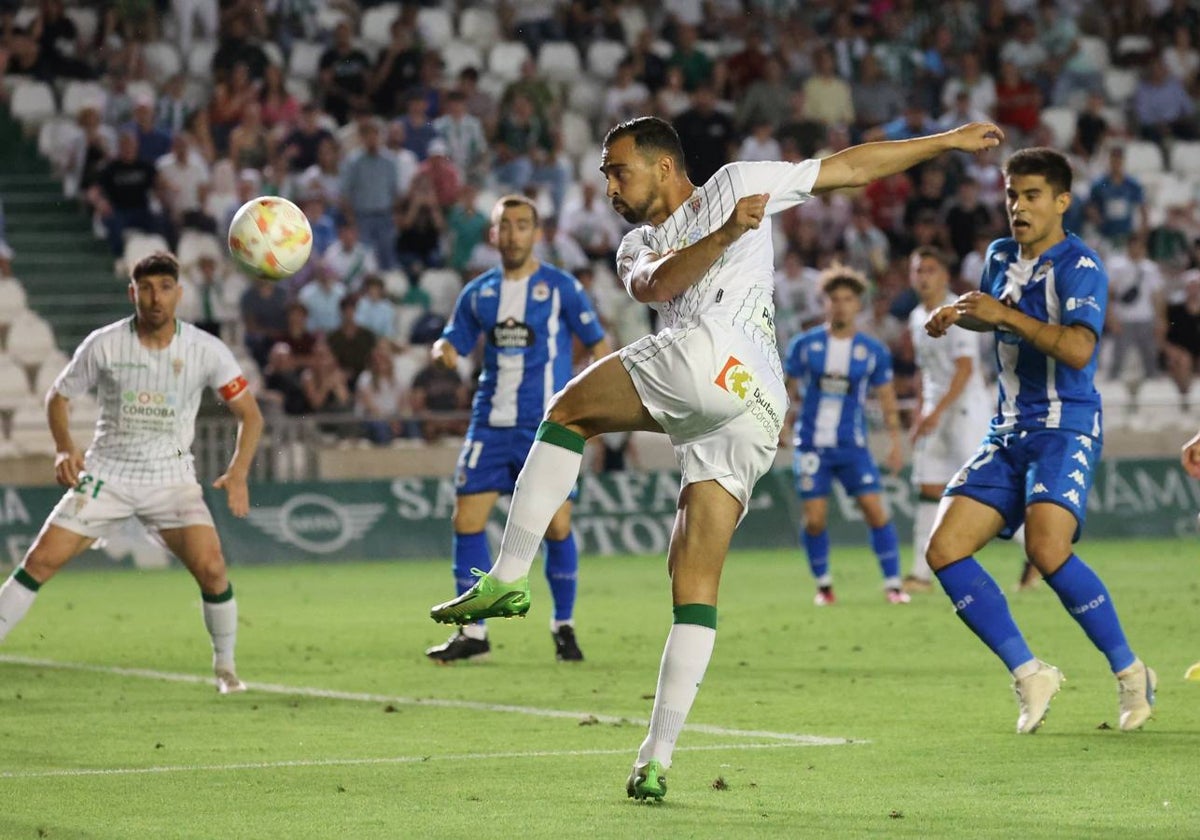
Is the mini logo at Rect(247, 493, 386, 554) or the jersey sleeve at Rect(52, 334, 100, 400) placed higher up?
the jersey sleeve at Rect(52, 334, 100, 400)

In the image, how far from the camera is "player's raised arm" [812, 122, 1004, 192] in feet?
20.7

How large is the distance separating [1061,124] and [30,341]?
13495mm

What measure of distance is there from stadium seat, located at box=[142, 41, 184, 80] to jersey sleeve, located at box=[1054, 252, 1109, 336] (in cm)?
1653

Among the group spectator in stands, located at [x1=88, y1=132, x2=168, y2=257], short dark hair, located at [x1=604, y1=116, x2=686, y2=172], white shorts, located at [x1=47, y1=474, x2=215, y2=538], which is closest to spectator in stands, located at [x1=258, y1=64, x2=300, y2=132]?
spectator in stands, located at [x1=88, y1=132, x2=168, y2=257]

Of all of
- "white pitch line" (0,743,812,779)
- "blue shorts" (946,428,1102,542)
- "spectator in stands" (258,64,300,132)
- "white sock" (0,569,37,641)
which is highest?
"spectator in stands" (258,64,300,132)

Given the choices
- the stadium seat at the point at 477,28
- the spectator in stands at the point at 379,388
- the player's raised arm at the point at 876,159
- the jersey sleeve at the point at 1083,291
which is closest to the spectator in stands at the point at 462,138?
the stadium seat at the point at 477,28

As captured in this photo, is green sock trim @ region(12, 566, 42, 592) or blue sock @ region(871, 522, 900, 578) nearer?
green sock trim @ region(12, 566, 42, 592)

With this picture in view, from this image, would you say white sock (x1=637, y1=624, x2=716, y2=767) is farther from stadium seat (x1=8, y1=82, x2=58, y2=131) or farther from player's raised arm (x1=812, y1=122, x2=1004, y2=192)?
stadium seat (x1=8, y1=82, x2=58, y2=131)

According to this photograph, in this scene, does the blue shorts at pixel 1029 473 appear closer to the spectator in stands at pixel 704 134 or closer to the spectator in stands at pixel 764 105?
the spectator in stands at pixel 704 134

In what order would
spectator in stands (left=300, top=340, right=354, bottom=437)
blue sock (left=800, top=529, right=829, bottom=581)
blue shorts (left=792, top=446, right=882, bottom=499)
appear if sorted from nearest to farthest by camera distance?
blue sock (left=800, top=529, right=829, bottom=581) < blue shorts (left=792, top=446, right=882, bottom=499) < spectator in stands (left=300, top=340, right=354, bottom=437)

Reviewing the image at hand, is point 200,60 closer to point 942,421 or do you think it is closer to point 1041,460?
point 942,421

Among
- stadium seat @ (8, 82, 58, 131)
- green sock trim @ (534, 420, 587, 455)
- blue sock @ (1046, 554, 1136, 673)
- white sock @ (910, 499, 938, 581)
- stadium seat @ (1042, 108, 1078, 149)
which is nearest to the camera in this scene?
green sock trim @ (534, 420, 587, 455)

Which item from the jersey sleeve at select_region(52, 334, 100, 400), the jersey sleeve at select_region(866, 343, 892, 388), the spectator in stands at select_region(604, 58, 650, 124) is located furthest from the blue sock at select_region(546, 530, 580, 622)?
the spectator in stands at select_region(604, 58, 650, 124)

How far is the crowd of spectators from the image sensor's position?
68.1 ft
